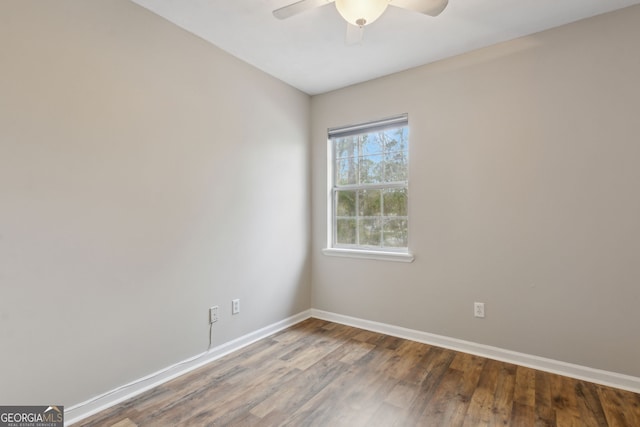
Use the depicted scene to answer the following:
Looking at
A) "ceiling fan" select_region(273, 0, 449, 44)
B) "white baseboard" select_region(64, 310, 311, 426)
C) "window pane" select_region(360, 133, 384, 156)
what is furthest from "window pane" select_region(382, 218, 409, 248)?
"ceiling fan" select_region(273, 0, 449, 44)

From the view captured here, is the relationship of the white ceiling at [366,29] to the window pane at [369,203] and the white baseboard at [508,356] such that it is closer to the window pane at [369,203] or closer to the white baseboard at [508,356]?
the window pane at [369,203]

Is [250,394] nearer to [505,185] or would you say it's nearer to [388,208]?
[388,208]

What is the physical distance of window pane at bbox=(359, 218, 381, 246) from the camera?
3.10 m

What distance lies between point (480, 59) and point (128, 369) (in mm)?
3382

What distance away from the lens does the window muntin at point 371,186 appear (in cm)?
294

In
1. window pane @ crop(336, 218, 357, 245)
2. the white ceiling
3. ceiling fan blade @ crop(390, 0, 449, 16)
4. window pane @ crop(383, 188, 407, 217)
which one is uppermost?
the white ceiling

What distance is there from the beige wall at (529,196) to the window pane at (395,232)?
15 cm

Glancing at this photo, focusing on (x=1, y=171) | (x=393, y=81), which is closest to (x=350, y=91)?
(x=393, y=81)

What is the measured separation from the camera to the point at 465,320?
254cm

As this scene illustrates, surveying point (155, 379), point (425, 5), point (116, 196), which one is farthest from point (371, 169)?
point (155, 379)

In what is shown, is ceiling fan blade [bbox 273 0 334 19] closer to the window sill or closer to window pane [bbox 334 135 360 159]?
Result: window pane [bbox 334 135 360 159]

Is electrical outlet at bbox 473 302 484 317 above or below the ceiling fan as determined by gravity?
below

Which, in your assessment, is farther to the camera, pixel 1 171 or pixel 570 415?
pixel 570 415

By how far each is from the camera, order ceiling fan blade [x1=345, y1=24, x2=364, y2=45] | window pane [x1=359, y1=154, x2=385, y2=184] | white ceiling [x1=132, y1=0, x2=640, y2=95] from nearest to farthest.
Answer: ceiling fan blade [x1=345, y1=24, x2=364, y2=45] → white ceiling [x1=132, y1=0, x2=640, y2=95] → window pane [x1=359, y1=154, x2=385, y2=184]
